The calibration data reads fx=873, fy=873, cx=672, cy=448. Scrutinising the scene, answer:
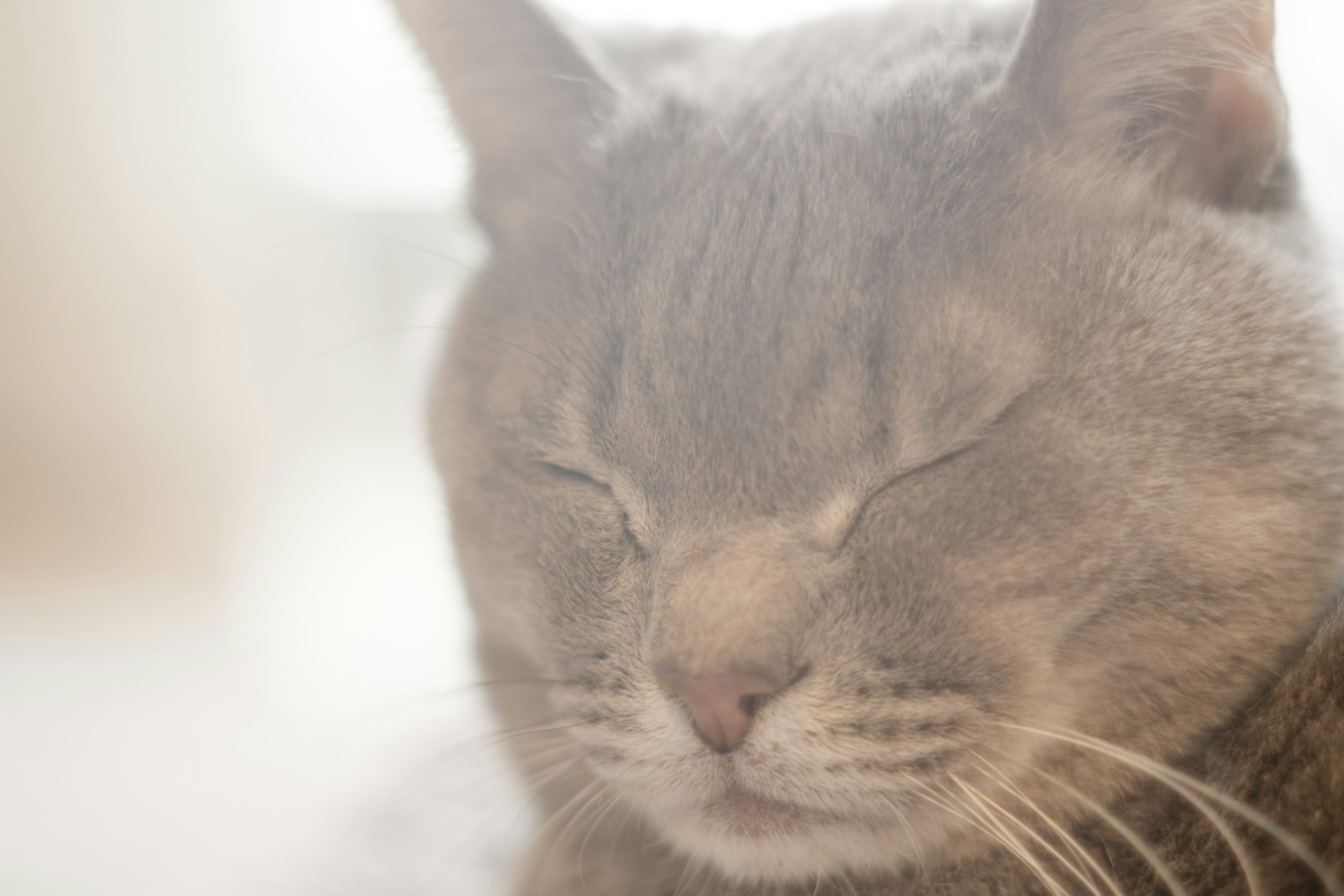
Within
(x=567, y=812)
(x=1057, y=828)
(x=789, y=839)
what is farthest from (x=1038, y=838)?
(x=567, y=812)

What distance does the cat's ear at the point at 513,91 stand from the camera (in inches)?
28.9

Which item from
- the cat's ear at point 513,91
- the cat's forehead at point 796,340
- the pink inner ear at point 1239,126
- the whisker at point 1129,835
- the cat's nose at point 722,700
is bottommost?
the whisker at point 1129,835

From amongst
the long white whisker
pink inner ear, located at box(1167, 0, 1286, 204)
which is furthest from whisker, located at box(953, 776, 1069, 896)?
pink inner ear, located at box(1167, 0, 1286, 204)

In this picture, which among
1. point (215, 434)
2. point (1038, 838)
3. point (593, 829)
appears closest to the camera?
point (1038, 838)

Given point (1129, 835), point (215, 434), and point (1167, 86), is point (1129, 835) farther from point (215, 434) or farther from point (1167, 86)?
point (215, 434)

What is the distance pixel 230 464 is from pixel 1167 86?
3.62 feet

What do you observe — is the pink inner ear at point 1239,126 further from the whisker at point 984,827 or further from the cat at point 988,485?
the whisker at point 984,827

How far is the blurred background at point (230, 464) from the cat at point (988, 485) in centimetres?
34

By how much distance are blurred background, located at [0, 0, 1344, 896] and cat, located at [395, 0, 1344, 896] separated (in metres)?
0.34

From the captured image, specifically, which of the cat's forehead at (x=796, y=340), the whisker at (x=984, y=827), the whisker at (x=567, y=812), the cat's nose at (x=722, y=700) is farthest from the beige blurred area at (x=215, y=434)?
the whisker at (x=984, y=827)

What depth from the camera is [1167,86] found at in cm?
Answer: 58

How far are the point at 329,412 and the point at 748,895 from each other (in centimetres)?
76

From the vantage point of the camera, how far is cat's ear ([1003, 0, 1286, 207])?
54 cm

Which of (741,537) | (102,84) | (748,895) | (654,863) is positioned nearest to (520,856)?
(654,863)
